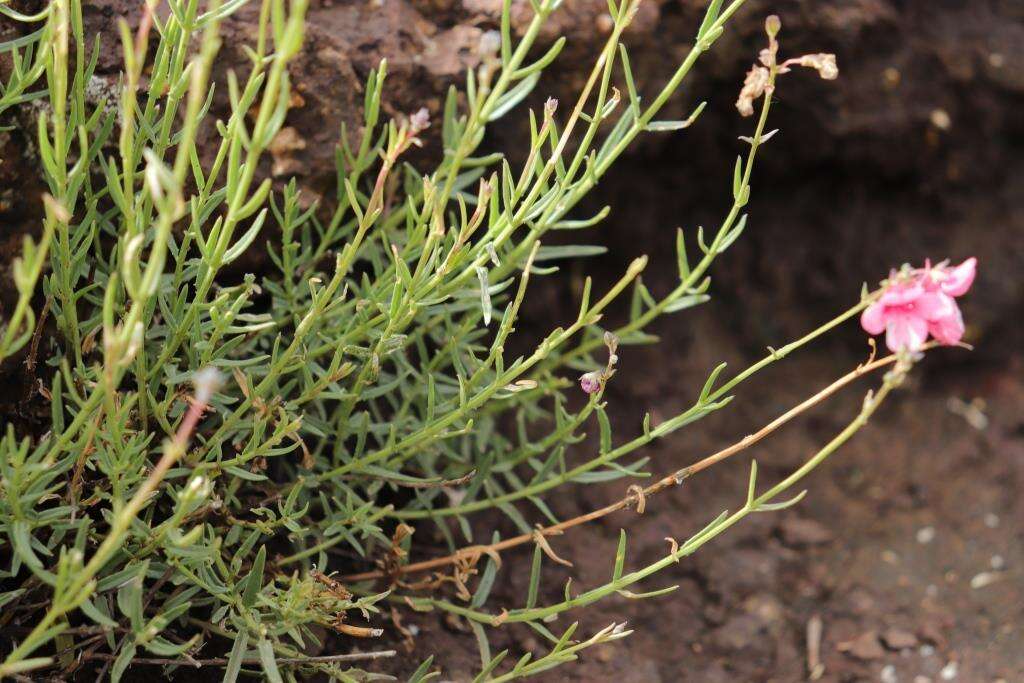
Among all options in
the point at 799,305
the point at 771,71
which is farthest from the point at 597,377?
the point at 799,305

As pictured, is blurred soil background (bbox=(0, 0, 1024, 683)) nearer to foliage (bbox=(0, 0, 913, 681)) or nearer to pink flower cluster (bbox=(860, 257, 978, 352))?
foliage (bbox=(0, 0, 913, 681))

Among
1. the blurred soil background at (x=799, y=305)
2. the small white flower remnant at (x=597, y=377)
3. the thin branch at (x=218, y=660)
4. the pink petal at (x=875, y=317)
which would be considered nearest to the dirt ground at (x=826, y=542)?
the blurred soil background at (x=799, y=305)

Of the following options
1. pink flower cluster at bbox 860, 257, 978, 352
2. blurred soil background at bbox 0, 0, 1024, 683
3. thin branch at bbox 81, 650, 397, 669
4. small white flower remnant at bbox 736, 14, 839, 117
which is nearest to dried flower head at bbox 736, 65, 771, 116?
small white flower remnant at bbox 736, 14, 839, 117

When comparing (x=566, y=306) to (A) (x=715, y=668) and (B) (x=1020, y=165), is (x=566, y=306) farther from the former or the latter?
(B) (x=1020, y=165)

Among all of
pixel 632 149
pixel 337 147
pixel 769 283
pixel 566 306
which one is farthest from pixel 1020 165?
pixel 337 147

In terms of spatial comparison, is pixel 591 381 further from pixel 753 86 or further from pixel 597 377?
pixel 753 86
